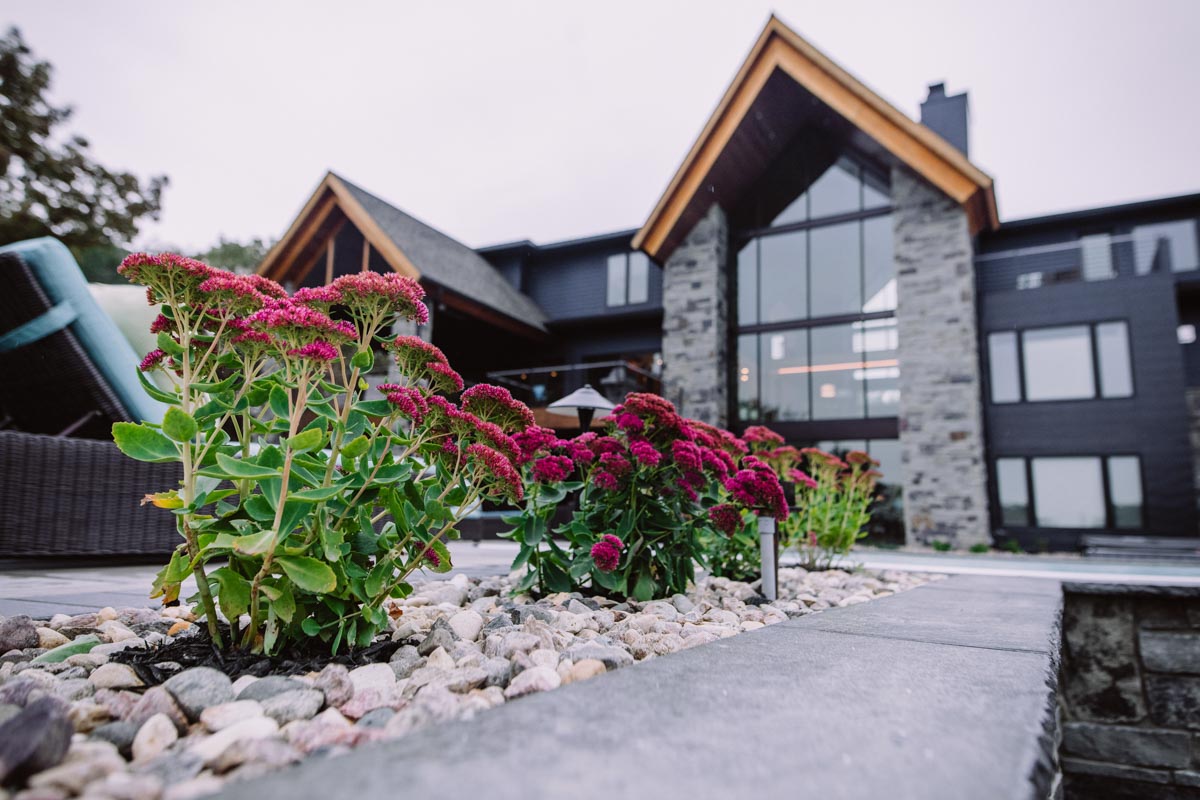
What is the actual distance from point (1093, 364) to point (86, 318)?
40.1ft

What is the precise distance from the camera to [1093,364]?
9.92m

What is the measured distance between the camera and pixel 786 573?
3.97 meters

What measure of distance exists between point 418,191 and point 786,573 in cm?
3781

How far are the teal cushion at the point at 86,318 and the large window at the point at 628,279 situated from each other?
9.80 metres

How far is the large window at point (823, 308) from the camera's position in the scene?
979 cm

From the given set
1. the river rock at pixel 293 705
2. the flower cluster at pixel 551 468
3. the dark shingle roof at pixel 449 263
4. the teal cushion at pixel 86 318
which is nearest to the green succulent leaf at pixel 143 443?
the river rock at pixel 293 705

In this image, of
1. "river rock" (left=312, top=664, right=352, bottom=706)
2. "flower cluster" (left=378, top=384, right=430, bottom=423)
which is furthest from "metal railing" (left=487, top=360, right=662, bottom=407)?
"river rock" (left=312, top=664, right=352, bottom=706)

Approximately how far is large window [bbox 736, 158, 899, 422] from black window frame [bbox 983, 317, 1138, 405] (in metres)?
2.10

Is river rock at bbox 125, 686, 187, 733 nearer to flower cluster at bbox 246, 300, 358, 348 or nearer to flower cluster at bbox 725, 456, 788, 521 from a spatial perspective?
flower cluster at bbox 246, 300, 358, 348

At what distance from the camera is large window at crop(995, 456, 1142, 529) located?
945 centimetres

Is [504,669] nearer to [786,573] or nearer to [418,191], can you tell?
[786,573]

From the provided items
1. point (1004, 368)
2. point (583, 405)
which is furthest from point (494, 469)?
point (1004, 368)

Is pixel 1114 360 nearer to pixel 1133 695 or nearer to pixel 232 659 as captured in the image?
pixel 1133 695

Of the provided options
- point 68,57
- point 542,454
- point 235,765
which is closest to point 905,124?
point 542,454
